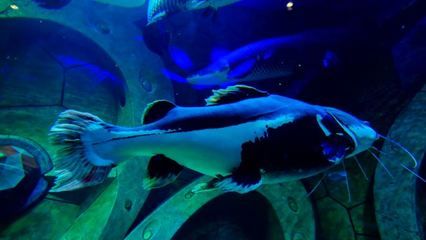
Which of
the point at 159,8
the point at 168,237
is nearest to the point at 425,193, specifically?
the point at 168,237

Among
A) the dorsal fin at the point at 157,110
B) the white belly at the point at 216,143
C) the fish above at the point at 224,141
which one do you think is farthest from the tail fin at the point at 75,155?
the white belly at the point at 216,143

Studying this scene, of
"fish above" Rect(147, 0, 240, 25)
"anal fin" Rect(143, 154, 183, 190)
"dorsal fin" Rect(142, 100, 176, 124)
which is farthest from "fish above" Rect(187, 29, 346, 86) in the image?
"anal fin" Rect(143, 154, 183, 190)

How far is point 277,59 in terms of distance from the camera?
3.56 metres

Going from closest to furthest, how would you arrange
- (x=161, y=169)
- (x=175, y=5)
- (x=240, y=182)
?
(x=240, y=182)
(x=161, y=169)
(x=175, y=5)

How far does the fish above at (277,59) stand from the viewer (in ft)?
11.6

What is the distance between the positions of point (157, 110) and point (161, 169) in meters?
0.30

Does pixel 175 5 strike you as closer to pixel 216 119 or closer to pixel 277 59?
pixel 277 59

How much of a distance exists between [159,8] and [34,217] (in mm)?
3603

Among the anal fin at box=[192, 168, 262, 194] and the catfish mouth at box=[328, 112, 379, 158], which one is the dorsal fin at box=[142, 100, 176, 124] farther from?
the catfish mouth at box=[328, 112, 379, 158]

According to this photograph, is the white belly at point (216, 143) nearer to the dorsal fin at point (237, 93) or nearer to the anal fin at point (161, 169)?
the anal fin at point (161, 169)

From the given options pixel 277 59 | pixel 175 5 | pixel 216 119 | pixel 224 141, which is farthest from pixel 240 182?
pixel 277 59

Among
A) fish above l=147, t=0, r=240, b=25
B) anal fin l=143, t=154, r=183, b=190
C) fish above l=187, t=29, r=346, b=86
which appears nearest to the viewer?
anal fin l=143, t=154, r=183, b=190

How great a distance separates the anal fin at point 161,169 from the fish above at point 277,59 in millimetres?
2375

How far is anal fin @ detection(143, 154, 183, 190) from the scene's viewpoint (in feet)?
4.45
